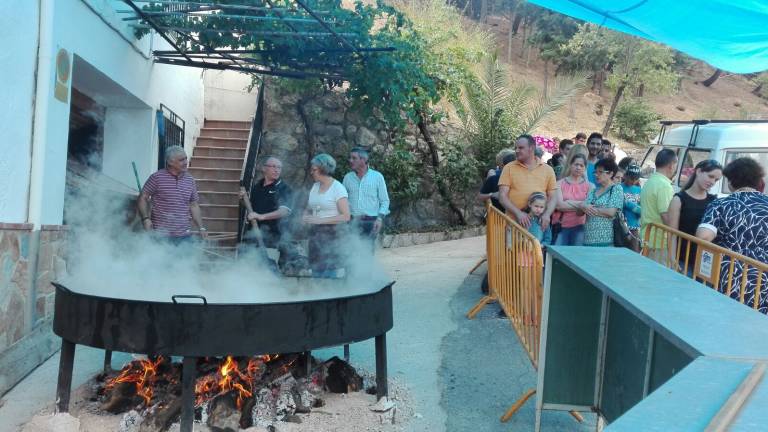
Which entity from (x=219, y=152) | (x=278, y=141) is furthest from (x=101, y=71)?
(x=278, y=141)

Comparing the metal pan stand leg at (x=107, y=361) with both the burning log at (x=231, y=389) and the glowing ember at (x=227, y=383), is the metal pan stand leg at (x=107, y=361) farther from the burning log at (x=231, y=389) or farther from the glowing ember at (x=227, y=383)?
the glowing ember at (x=227, y=383)

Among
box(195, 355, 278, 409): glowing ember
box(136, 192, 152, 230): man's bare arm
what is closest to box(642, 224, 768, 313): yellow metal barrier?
box(195, 355, 278, 409): glowing ember

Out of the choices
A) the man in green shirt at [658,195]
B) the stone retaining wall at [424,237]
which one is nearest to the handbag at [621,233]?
the man in green shirt at [658,195]

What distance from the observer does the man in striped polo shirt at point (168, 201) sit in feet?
20.6

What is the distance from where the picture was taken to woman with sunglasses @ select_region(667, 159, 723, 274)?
18.3 ft

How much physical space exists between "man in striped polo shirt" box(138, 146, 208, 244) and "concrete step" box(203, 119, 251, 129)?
8.08 meters

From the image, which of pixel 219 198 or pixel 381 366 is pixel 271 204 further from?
pixel 219 198

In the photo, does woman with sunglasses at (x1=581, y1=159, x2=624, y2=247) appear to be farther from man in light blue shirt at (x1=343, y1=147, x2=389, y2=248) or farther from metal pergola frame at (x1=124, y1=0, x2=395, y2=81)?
metal pergola frame at (x1=124, y1=0, x2=395, y2=81)

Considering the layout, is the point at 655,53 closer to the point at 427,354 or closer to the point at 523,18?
the point at 523,18

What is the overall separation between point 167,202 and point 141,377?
2.28m

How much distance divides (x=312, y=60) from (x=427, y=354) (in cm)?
512

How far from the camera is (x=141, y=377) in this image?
14.4 feet

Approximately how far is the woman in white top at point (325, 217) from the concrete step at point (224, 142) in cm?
753

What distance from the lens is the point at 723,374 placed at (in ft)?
5.70
